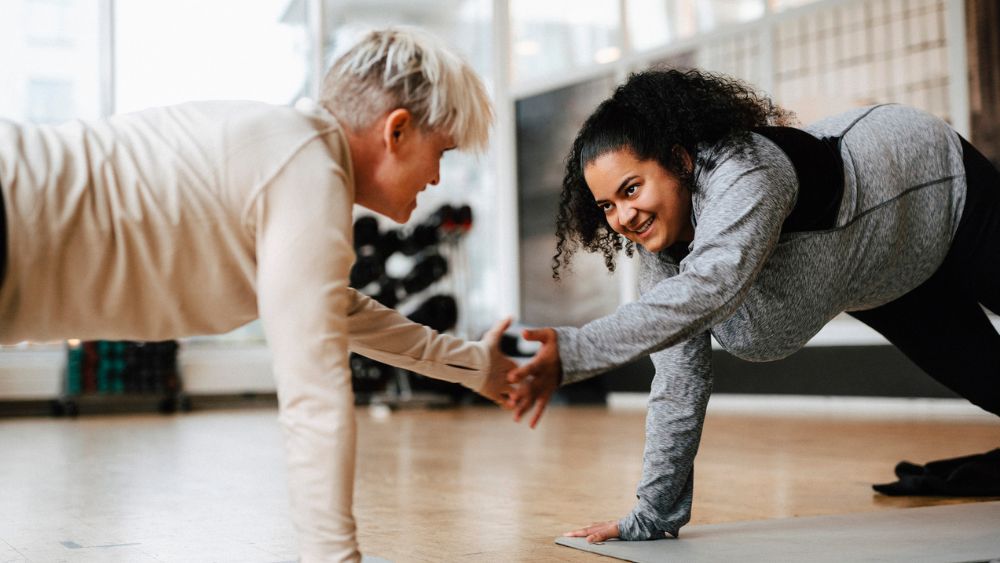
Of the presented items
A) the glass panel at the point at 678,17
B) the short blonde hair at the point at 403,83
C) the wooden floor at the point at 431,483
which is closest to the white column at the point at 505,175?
the glass panel at the point at 678,17

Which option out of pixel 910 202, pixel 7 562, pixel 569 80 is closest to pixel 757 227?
pixel 910 202

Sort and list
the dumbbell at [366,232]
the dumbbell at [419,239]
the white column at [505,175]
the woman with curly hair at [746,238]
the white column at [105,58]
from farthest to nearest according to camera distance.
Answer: the white column at [505,175] < the white column at [105,58] < the dumbbell at [419,239] < the dumbbell at [366,232] < the woman with curly hair at [746,238]

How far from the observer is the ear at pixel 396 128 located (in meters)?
1.33

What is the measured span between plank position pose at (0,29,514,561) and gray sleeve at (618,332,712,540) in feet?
2.28

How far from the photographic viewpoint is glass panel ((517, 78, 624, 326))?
25.5ft

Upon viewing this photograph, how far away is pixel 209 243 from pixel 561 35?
7332 mm

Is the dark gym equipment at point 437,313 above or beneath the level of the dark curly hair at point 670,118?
beneath

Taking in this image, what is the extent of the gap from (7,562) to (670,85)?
146cm

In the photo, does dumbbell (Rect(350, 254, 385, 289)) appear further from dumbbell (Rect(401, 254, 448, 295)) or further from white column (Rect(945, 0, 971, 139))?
white column (Rect(945, 0, 971, 139))

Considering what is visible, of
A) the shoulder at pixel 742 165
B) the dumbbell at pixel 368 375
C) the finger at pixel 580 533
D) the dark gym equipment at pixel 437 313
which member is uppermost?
the shoulder at pixel 742 165

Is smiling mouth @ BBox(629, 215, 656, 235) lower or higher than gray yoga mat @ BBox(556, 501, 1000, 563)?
higher

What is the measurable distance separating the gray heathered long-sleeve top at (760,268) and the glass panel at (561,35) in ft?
20.1

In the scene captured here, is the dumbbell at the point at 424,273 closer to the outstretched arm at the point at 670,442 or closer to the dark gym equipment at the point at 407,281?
the dark gym equipment at the point at 407,281

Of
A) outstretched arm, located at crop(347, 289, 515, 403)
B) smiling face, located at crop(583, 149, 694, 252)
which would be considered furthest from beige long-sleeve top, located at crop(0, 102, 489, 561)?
smiling face, located at crop(583, 149, 694, 252)
